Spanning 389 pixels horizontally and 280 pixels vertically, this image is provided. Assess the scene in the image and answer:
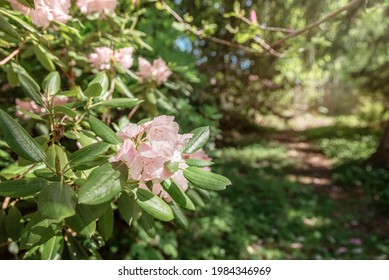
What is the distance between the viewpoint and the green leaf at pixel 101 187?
2.72ft

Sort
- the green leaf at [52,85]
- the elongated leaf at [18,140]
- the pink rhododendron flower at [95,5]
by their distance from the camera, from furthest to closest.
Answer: the pink rhododendron flower at [95,5] < the green leaf at [52,85] < the elongated leaf at [18,140]

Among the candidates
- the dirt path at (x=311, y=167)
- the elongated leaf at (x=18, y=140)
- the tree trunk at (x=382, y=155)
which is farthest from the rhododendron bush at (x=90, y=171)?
the tree trunk at (x=382, y=155)

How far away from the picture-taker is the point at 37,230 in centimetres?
102

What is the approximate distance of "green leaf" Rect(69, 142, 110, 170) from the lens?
0.95m

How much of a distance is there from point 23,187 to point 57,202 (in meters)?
0.16

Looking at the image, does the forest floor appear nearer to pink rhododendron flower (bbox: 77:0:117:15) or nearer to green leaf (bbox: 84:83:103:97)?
green leaf (bbox: 84:83:103:97)

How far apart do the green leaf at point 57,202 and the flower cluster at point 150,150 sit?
123 mm

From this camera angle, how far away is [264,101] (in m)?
7.88

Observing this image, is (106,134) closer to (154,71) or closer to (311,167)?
(154,71)

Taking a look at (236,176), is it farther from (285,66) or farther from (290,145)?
(290,145)

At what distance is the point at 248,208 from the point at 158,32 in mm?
2756

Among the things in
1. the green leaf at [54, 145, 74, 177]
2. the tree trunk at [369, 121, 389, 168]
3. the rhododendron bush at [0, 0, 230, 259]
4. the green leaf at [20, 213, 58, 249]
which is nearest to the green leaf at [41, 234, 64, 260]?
the rhododendron bush at [0, 0, 230, 259]

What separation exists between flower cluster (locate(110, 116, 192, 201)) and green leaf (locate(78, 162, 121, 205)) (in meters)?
0.03

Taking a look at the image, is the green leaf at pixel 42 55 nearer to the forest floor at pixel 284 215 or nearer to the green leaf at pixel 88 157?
the green leaf at pixel 88 157
